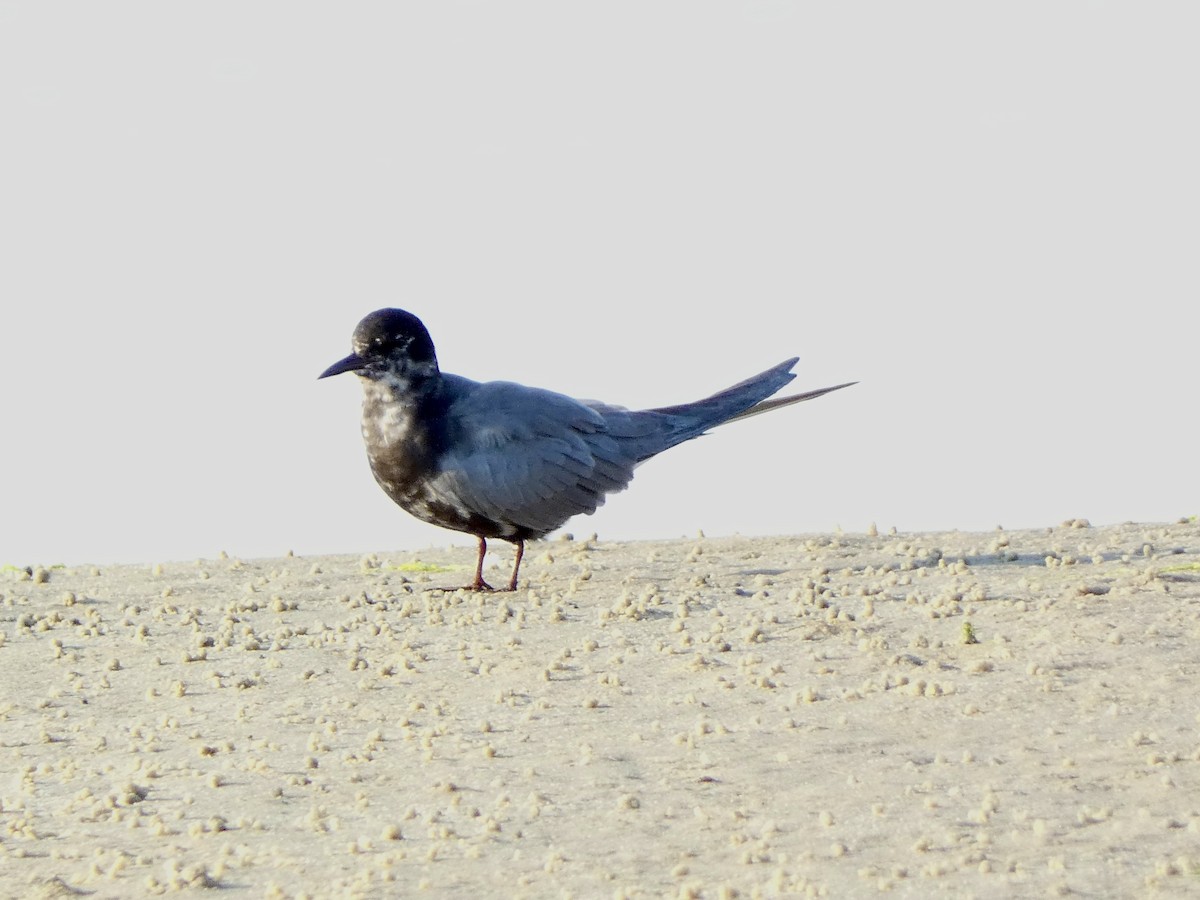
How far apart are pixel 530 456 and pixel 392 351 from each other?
34.0 inches

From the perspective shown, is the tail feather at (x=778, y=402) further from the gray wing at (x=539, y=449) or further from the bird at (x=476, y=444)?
the bird at (x=476, y=444)

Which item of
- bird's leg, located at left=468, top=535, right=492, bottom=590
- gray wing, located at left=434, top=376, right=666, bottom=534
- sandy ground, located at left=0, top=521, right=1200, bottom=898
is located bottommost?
sandy ground, located at left=0, top=521, right=1200, bottom=898

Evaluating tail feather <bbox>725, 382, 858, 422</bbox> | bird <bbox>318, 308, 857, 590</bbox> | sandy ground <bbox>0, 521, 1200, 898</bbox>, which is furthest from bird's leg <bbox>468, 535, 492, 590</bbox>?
tail feather <bbox>725, 382, 858, 422</bbox>

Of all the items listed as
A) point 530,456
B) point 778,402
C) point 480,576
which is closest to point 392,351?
point 530,456

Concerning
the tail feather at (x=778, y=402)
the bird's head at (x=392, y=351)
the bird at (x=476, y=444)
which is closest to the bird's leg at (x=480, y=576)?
the bird at (x=476, y=444)

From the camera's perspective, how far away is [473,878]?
4.27 meters

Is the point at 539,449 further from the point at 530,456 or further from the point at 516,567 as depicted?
the point at 516,567

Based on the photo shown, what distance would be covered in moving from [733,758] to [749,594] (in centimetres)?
226

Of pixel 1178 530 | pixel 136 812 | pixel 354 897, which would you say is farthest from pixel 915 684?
pixel 1178 530

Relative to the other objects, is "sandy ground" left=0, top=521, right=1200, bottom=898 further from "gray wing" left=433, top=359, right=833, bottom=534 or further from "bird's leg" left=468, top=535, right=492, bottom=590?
"gray wing" left=433, top=359, right=833, bottom=534

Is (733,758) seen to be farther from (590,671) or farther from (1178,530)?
(1178,530)

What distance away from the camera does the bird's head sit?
7.89 metres

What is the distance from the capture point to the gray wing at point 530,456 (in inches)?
301

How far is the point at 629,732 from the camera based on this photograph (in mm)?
5348
